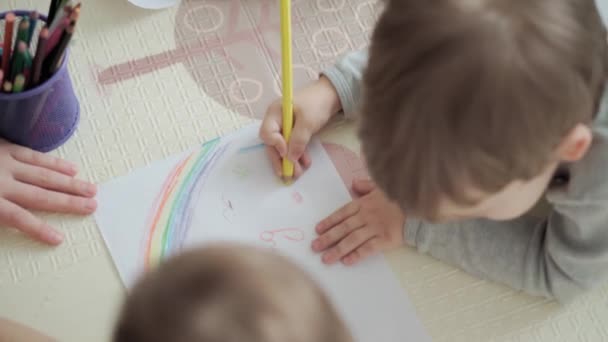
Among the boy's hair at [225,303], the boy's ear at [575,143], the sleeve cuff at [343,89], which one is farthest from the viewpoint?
the sleeve cuff at [343,89]

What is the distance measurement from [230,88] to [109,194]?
151 mm

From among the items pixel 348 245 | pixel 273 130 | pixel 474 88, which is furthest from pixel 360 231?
pixel 474 88

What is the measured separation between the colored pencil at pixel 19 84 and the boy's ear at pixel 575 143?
41 cm

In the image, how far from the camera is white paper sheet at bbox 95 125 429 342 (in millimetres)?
574

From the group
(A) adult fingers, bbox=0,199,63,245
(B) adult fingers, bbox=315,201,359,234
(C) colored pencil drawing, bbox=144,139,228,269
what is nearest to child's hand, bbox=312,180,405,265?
(B) adult fingers, bbox=315,201,359,234

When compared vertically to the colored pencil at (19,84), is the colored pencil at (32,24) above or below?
above

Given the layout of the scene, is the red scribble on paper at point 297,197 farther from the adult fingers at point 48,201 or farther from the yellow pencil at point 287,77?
the adult fingers at point 48,201

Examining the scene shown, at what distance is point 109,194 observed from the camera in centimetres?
62

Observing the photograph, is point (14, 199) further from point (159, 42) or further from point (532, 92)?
point (532, 92)

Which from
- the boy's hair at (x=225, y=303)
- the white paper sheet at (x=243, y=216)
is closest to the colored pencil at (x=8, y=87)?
the white paper sheet at (x=243, y=216)

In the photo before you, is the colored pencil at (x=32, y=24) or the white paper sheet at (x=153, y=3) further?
the white paper sheet at (x=153, y=3)

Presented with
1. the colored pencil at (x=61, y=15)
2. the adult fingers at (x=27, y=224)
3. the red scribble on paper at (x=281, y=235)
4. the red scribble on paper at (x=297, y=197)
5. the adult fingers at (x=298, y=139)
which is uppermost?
the colored pencil at (x=61, y=15)

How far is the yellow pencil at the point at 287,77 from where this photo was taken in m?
0.56

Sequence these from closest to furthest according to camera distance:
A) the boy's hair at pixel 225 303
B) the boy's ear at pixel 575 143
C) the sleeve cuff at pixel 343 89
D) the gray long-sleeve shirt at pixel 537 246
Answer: the boy's hair at pixel 225 303 < the boy's ear at pixel 575 143 < the gray long-sleeve shirt at pixel 537 246 < the sleeve cuff at pixel 343 89
